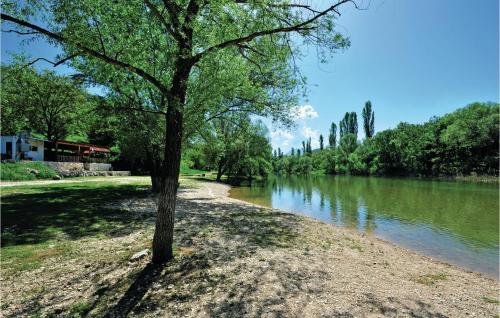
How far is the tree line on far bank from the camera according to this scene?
5678cm

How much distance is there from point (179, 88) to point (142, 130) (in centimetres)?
1046

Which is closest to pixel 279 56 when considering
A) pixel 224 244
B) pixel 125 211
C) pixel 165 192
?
pixel 165 192

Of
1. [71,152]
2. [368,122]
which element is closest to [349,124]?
[368,122]

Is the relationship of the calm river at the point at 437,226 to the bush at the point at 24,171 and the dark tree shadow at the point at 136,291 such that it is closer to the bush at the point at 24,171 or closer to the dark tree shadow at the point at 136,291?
the dark tree shadow at the point at 136,291

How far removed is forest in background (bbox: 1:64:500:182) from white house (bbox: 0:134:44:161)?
9.06 ft

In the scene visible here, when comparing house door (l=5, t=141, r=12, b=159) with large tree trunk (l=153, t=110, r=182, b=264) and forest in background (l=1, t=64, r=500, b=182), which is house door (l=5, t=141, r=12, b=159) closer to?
forest in background (l=1, t=64, r=500, b=182)

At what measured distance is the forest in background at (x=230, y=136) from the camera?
1608cm

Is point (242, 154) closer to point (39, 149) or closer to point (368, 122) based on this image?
point (39, 149)

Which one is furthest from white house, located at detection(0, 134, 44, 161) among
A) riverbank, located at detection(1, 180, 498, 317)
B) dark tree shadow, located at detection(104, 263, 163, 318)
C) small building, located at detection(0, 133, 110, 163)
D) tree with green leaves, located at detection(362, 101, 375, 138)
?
tree with green leaves, located at detection(362, 101, 375, 138)

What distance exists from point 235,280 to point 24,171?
26.4 m

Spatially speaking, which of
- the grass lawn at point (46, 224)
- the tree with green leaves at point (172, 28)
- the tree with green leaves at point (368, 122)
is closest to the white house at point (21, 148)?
the grass lawn at point (46, 224)

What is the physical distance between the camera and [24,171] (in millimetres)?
23781

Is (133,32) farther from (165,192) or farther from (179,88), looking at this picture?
(165,192)

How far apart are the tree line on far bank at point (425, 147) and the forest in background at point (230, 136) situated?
0.18 meters
